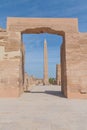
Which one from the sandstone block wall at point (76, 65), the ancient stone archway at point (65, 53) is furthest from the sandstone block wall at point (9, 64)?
the sandstone block wall at point (76, 65)

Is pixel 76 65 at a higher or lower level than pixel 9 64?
lower

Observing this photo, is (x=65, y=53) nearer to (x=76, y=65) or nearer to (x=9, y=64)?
(x=76, y=65)

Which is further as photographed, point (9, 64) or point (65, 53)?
point (65, 53)

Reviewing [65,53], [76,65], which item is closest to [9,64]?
[65,53]

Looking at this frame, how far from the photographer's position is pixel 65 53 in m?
12.0

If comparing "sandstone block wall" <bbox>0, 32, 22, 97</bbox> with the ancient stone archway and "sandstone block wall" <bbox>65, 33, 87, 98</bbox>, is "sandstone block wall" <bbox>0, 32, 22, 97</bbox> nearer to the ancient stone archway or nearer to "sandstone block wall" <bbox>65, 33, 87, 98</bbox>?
the ancient stone archway

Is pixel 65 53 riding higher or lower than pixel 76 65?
higher

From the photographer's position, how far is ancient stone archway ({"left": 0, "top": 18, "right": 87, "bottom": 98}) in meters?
11.7

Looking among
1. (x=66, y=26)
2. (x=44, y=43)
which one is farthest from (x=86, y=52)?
(x=44, y=43)

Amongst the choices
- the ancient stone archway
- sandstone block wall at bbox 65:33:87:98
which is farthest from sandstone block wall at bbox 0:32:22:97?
sandstone block wall at bbox 65:33:87:98

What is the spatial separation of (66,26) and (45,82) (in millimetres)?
21314

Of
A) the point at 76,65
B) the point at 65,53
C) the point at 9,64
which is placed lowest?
the point at 76,65

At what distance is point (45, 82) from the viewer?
33.0 meters

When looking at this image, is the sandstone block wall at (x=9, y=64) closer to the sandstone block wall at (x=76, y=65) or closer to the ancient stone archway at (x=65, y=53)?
the ancient stone archway at (x=65, y=53)
